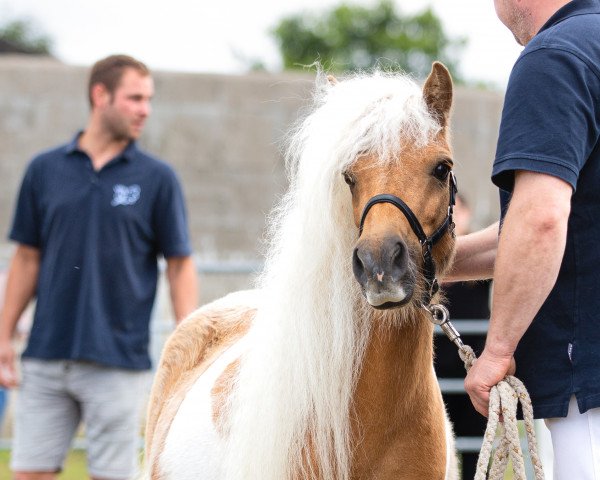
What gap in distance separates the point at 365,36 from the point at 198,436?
1624 inches

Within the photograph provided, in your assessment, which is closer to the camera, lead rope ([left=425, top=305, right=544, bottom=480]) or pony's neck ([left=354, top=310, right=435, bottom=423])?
lead rope ([left=425, top=305, right=544, bottom=480])

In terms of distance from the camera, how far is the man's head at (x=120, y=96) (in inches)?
165

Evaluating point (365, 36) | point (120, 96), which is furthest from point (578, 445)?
point (365, 36)

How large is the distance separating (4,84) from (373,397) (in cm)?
718

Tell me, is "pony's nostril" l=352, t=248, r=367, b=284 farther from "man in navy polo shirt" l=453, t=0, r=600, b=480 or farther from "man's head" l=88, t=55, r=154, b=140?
"man's head" l=88, t=55, r=154, b=140

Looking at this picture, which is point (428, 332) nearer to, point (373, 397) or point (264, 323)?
point (373, 397)

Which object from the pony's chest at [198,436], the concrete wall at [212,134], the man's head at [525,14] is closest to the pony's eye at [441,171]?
the man's head at [525,14]

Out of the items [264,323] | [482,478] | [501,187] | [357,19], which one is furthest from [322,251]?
[357,19]

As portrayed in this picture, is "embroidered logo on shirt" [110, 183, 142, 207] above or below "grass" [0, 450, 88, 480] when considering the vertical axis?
above

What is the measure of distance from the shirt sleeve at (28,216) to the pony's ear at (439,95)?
2296 millimetres

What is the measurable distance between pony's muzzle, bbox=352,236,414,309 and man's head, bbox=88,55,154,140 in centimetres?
232

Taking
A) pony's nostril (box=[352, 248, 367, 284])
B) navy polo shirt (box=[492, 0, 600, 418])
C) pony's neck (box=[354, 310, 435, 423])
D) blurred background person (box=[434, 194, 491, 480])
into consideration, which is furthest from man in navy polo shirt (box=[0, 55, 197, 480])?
navy polo shirt (box=[492, 0, 600, 418])

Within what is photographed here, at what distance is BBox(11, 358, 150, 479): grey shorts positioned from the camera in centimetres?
404

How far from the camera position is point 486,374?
7.15 ft
